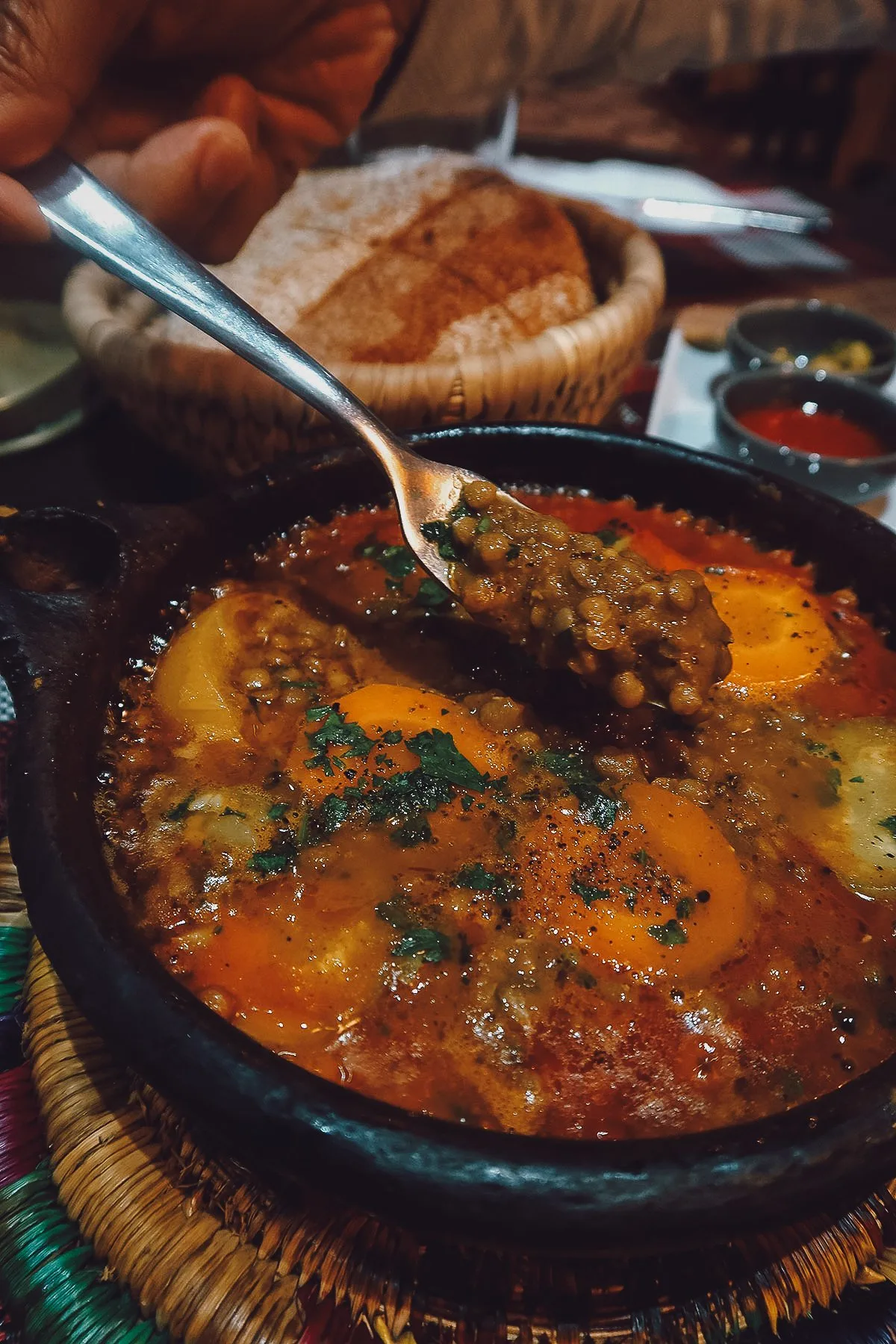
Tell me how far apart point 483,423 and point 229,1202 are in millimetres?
1672

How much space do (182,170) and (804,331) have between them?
8.94 ft

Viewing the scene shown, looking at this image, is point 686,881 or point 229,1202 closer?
point 229,1202

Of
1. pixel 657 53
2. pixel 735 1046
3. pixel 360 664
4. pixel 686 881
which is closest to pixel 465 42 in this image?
pixel 657 53

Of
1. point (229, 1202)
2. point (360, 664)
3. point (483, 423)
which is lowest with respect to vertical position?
point (229, 1202)

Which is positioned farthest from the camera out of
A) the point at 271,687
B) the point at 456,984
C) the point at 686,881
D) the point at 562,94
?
the point at 562,94

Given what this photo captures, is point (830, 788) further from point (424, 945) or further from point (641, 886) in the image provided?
point (424, 945)

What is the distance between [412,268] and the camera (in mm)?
2949

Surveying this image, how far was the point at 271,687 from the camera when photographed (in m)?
1.77

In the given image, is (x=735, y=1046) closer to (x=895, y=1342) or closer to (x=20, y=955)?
(x=895, y=1342)

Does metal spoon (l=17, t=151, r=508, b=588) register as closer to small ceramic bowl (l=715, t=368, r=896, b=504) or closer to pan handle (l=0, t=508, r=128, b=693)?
pan handle (l=0, t=508, r=128, b=693)

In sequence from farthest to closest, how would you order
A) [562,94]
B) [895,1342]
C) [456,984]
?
1. [562,94]
2. [456,984]
3. [895,1342]

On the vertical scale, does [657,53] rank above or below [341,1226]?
above

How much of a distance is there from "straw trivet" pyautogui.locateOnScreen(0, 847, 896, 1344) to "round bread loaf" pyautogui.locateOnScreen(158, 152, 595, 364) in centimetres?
209

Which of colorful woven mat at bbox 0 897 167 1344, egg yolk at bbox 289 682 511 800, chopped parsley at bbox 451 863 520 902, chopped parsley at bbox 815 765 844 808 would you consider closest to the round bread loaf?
egg yolk at bbox 289 682 511 800
